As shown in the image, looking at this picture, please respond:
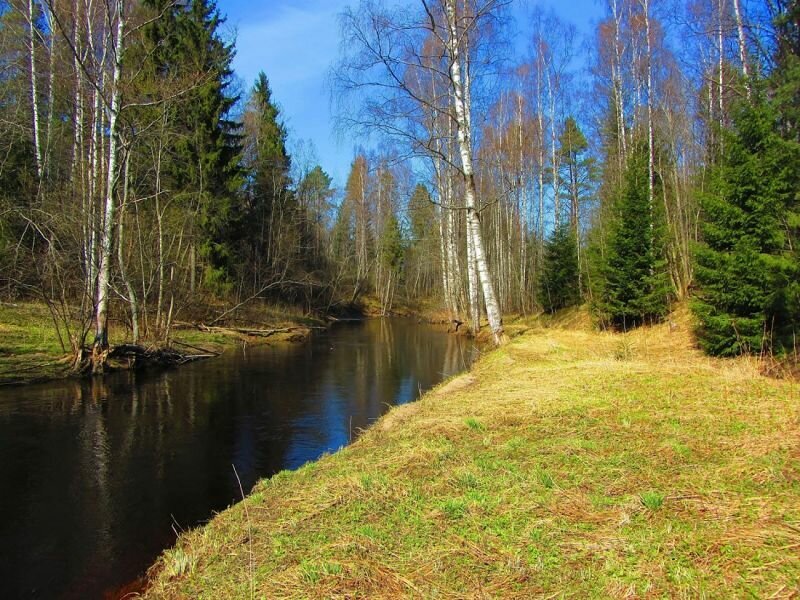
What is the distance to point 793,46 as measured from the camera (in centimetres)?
980

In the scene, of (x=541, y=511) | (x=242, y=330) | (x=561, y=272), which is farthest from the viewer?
(x=561, y=272)

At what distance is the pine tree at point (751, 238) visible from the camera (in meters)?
9.12

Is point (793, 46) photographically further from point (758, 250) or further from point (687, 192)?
point (687, 192)

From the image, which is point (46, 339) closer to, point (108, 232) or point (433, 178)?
point (108, 232)

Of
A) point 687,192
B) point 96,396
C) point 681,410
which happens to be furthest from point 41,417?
point 687,192

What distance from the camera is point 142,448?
7.82 metres

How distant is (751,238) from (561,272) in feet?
44.6

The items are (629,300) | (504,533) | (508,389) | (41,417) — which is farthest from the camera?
(629,300)

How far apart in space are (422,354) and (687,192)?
11915 millimetres

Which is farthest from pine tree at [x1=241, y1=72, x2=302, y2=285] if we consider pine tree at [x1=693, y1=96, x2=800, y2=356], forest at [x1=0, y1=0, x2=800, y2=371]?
pine tree at [x1=693, y1=96, x2=800, y2=356]

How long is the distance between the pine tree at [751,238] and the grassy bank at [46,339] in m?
14.5

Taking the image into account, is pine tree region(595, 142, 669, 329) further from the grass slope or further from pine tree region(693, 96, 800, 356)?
the grass slope

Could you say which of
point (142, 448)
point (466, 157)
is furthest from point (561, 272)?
point (142, 448)

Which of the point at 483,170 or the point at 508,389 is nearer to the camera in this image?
the point at 508,389
